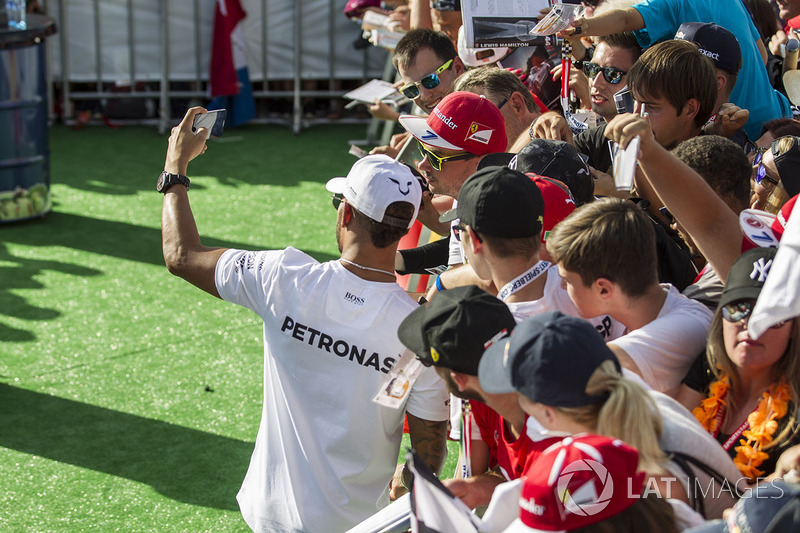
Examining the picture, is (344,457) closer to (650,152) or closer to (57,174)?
(650,152)

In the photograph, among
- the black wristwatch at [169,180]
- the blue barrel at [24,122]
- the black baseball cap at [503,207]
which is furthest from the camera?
the blue barrel at [24,122]

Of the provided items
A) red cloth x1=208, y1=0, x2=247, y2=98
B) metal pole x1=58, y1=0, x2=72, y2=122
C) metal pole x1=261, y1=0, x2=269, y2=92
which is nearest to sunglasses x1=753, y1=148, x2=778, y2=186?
red cloth x1=208, y1=0, x2=247, y2=98

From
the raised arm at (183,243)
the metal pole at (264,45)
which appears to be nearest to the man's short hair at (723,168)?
the raised arm at (183,243)

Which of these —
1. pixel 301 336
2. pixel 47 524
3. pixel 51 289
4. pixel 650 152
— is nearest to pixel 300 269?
pixel 301 336

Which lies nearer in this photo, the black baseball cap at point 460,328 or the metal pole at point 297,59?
the black baseball cap at point 460,328

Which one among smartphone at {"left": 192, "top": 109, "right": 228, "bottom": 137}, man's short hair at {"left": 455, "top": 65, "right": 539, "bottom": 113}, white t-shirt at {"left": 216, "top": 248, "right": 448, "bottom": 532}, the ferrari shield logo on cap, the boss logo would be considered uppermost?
man's short hair at {"left": 455, "top": 65, "right": 539, "bottom": 113}

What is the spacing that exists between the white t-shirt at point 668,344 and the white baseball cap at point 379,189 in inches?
31.0

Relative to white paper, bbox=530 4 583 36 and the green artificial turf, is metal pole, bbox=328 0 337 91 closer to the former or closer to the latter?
the green artificial turf

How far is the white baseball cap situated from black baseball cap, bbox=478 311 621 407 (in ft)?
2.82

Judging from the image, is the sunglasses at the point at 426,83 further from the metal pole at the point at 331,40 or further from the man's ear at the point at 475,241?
the metal pole at the point at 331,40

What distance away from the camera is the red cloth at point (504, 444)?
204 centimetres

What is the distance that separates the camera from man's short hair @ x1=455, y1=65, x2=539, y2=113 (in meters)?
4.25

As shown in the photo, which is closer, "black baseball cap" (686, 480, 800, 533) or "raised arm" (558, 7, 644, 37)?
"black baseball cap" (686, 480, 800, 533)

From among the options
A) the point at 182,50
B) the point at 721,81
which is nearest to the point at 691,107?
the point at 721,81
